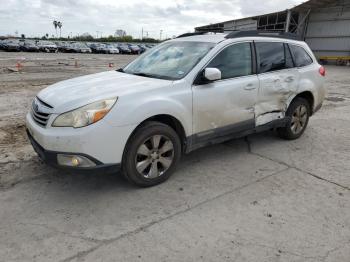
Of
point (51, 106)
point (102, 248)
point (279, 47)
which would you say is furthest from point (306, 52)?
point (102, 248)

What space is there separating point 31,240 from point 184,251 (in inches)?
53.8

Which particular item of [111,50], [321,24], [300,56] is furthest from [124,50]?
[300,56]

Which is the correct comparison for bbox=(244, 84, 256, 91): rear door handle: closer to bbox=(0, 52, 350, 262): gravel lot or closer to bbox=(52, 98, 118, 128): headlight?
bbox=(0, 52, 350, 262): gravel lot

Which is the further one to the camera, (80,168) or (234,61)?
(234,61)

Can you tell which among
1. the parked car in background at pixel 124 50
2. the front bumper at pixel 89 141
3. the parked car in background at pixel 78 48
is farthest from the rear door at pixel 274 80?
the parked car in background at pixel 124 50

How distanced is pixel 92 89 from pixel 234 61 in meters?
2.02

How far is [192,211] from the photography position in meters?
3.46

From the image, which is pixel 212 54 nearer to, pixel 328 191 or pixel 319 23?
pixel 328 191

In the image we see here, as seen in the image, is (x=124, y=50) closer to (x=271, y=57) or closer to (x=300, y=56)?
(x=300, y=56)

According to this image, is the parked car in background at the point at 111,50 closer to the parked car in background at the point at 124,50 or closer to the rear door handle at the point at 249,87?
the parked car in background at the point at 124,50

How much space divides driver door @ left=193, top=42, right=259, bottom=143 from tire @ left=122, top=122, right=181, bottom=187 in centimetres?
42

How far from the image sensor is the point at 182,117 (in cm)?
402

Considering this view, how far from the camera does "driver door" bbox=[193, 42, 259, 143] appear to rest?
13.9ft

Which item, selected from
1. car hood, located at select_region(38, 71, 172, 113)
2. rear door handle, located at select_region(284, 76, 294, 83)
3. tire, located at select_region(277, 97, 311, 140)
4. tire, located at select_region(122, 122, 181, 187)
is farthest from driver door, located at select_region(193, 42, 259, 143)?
tire, located at select_region(277, 97, 311, 140)
